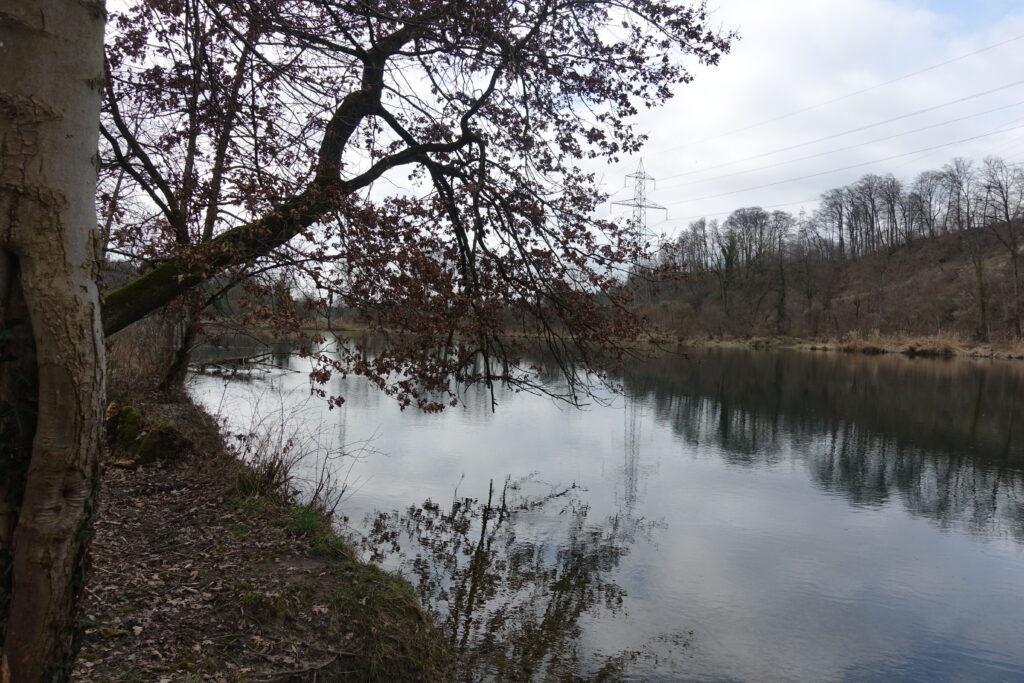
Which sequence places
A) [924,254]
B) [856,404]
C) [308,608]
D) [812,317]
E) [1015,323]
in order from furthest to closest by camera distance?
[924,254] < [812,317] < [1015,323] < [856,404] < [308,608]

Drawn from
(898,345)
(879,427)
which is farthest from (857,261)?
(879,427)

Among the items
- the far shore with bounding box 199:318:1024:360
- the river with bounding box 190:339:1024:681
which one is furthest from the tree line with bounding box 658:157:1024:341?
the river with bounding box 190:339:1024:681

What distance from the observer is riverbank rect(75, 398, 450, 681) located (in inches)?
174

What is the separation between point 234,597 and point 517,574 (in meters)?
3.51

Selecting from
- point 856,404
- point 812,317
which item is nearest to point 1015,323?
point 812,317

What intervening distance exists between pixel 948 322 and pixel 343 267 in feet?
173

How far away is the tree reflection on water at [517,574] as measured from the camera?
6090 millimetres

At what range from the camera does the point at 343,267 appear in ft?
19.1

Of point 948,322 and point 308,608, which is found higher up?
point 948,322

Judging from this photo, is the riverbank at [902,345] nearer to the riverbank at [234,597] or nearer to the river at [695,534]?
the river at [695,534]

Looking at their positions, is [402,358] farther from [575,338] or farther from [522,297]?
[575,338]

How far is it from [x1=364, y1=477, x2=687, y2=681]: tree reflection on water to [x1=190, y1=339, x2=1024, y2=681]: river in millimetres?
30

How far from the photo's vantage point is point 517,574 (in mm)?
7977

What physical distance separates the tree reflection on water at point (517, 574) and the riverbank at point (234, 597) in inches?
23.2
